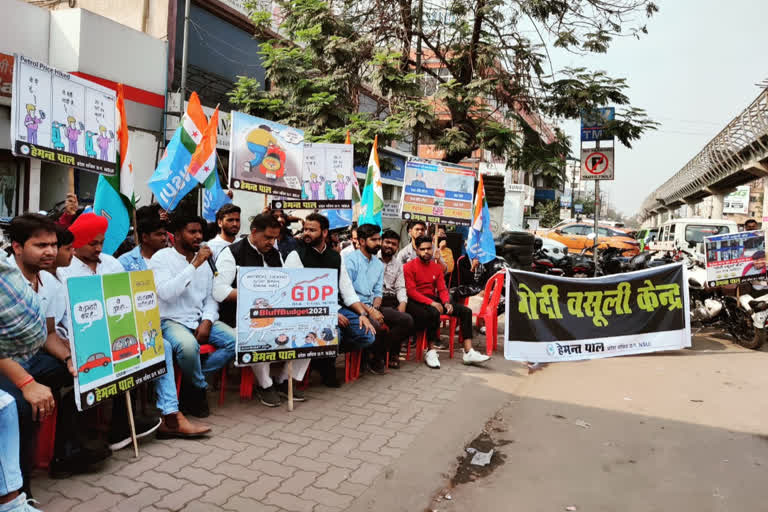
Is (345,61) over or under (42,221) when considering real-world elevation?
over

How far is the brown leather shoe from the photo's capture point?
407 cm

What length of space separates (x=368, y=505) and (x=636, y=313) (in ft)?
12.7

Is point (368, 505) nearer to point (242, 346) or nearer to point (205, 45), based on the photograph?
point (242, 346)

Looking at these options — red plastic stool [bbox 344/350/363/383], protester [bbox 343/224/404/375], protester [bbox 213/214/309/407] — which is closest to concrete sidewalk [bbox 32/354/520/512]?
protester [bbox 213/214/309/407]

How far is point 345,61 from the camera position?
10922 millimetres

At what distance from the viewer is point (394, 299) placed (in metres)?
6.83

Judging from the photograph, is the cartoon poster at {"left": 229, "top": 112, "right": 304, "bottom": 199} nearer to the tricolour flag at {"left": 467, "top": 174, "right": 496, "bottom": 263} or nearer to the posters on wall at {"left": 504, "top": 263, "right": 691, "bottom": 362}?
the posters on wall at {"left": 504, "top": 263, "right": 691, "bottom": 362}

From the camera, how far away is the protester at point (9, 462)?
7.47ft

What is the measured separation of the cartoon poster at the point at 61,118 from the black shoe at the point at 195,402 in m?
1.95

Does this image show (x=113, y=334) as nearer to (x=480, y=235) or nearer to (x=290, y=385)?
(x=290, y=385)

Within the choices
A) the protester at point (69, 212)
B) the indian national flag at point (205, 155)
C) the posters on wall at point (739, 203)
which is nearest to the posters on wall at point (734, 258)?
the indian national flag at point (205, 155)

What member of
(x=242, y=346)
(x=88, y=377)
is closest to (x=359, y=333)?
(x=242, y=346)

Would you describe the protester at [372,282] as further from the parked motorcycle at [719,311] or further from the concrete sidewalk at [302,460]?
the parked motorcycle at [719,311]

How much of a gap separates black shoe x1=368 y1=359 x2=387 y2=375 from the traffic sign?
20.4 feet
